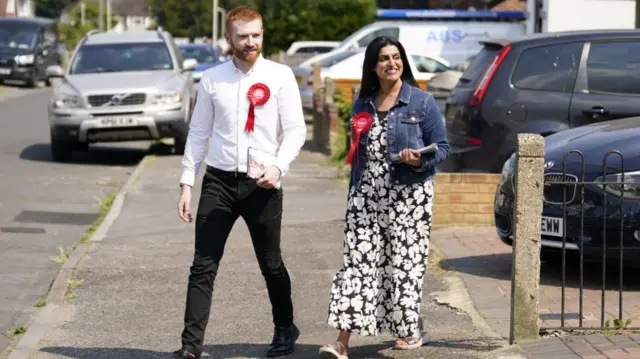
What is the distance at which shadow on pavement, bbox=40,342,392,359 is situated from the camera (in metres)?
6.88

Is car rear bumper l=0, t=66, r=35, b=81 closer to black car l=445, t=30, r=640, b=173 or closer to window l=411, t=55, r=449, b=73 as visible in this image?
window l=411, t=55, r=449, b=73

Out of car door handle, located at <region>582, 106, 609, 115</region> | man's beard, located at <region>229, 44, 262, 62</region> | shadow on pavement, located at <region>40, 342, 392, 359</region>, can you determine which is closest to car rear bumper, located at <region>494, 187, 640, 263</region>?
shadow on pavement, located at <region>40, 342, 392, 359</region>

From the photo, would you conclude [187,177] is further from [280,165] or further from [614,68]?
[614,68]

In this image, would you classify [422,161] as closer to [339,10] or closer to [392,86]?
[392,86]

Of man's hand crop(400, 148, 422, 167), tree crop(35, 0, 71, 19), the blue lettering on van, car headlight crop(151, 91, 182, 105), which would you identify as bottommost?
man's hand crop(400, 148, 422, 167)

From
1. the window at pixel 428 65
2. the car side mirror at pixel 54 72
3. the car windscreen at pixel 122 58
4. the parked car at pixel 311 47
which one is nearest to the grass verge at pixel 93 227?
the car side mirror at pixel 54 72

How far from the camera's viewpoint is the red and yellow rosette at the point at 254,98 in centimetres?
642

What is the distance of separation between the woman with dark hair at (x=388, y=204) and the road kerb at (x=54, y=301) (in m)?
1.88

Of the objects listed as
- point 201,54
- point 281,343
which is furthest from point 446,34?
point 281,343

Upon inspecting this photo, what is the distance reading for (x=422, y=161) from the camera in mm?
6359

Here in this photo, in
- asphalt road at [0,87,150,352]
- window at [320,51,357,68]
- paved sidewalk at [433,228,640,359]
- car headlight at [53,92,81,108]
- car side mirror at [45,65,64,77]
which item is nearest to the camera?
paved sidewalk at [433,228,640,359]

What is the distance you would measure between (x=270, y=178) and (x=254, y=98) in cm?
43

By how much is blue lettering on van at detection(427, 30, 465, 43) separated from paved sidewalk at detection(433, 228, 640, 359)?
24.0 metres

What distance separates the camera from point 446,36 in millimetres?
34688
